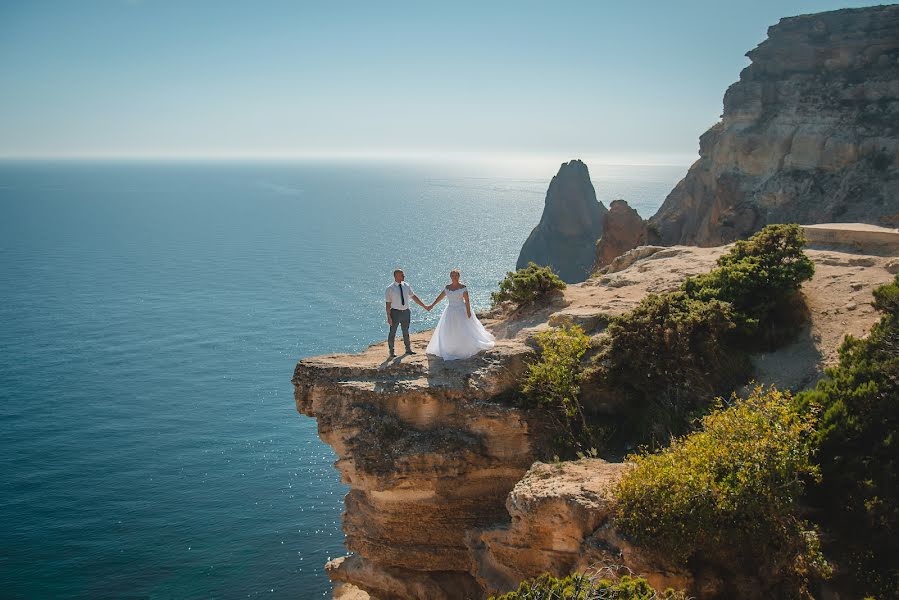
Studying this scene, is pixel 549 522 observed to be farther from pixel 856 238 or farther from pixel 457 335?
pixel 856 238

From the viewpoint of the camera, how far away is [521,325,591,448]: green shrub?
16.3 metres

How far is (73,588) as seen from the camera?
106 ft

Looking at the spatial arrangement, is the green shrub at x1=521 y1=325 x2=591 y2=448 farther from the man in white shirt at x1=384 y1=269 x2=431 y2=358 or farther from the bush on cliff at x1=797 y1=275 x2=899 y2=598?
the bush on cliff at x1=797 y1=275 x2=899 y2=598

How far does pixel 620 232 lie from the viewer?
58406 mm

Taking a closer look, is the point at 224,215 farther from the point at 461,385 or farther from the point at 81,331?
the point at 461,385

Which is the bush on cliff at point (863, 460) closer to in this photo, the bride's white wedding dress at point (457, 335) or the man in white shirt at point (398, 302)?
the bride's white wedding dress at point (457, 335)

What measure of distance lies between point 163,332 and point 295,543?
44790 mm

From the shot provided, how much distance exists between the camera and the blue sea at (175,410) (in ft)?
114

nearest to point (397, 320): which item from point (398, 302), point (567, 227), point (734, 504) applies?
point (398, 302)

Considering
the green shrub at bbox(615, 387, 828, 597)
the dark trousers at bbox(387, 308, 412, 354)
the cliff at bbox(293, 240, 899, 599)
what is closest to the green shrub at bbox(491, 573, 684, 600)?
the green shrub at bbox(615, 387, 828, 597)

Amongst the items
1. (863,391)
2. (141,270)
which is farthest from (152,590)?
(141,270)

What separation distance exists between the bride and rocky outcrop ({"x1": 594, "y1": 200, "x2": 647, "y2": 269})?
140 feet

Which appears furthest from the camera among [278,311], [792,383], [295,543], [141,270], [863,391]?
[141,270]

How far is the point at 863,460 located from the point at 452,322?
987cm
